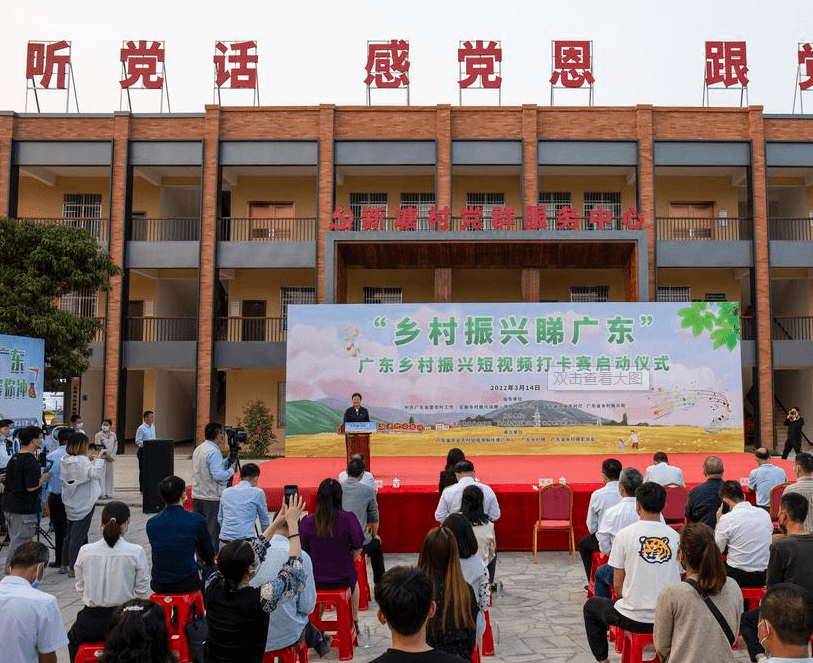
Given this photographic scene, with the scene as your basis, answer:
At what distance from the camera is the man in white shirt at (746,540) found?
5000 millimetres

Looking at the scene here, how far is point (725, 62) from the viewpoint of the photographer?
22656mm

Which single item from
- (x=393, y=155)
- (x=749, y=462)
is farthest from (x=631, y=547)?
(x=393, y=155)

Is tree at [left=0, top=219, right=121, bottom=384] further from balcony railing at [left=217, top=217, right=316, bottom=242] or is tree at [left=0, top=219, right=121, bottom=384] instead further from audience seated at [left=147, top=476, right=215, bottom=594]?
audience seated at [left=147, top=476, right=215, bottom=594]

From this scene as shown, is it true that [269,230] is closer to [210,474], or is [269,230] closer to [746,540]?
[210,474]

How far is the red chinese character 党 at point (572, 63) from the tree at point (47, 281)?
1544 centimetres

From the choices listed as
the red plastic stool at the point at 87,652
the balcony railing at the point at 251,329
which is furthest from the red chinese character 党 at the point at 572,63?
the red plastic stool at the point at 87,652

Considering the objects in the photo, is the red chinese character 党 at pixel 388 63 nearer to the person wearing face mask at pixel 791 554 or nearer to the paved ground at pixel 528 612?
the paved ground at pixel 528 612

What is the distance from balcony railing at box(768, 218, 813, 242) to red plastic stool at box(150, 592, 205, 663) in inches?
928

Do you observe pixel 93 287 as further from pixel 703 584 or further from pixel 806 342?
pixel 806 342

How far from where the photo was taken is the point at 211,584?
360cm

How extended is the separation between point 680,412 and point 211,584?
49.5 feet

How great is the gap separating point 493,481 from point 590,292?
13403 millimetres

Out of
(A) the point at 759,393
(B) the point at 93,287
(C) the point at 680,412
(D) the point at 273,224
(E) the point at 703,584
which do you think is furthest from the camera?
(D) the point at 273,224

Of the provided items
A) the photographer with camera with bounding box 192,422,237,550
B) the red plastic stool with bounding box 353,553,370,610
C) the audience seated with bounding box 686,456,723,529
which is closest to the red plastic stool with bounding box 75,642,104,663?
the red plastic stool with bounding box 353,553,370,610
